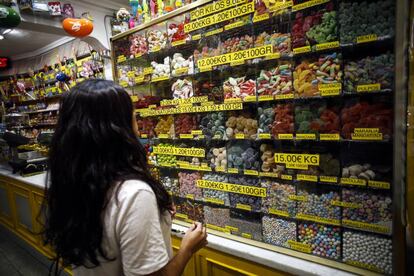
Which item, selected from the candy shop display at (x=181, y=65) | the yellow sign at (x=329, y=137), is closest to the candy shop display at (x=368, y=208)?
the yellow sign at (x=329, y=137)

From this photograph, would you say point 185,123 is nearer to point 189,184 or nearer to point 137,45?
point 189,184

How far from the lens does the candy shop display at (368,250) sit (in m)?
1.33

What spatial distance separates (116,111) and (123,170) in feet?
0.68

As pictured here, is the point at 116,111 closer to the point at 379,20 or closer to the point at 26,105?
the point at 379,20

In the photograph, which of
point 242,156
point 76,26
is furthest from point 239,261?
point 76,26

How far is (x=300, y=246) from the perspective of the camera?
5.23 ft

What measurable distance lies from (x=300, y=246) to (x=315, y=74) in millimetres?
979

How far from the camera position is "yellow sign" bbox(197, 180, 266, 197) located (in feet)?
5.75

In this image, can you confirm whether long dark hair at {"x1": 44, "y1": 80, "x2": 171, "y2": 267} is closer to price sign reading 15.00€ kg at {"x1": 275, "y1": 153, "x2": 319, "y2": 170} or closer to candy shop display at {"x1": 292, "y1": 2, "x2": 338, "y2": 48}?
price sign reading 15.00€ kg at {"x1": 275, "y1": 153, "x2": 319, "y2": 170}

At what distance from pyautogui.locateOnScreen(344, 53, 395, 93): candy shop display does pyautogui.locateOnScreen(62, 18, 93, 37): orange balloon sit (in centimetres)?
348

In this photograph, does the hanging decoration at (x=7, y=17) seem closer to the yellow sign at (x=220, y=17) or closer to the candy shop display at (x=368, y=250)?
the yellow sign at (x=220, y=17)

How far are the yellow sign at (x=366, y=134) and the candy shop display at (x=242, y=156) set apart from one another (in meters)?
0.60

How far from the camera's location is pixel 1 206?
4.34 m

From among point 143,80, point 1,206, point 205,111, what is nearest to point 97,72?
point 1,206
